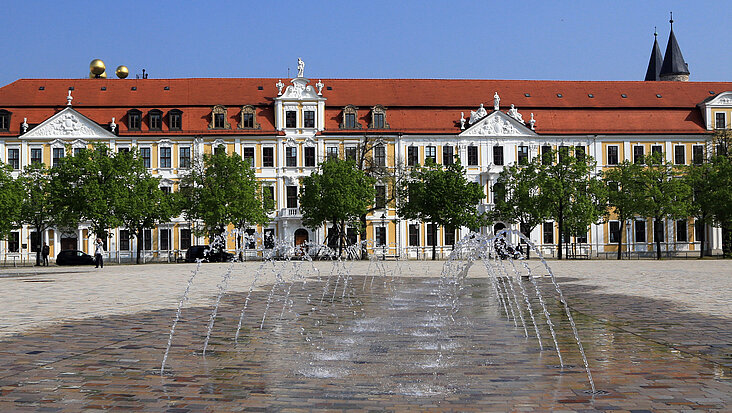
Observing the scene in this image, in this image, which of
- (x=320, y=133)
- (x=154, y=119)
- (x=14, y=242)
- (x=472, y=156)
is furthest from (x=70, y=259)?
(x=472, y=156)

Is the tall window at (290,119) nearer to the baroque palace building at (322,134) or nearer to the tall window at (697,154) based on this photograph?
the baroque palace building at (322,134)

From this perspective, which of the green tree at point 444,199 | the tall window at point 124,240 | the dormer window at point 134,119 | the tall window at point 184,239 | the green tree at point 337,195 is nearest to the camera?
the green tree at point 337,195

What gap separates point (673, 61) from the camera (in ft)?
249

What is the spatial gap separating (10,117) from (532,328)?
175 ft

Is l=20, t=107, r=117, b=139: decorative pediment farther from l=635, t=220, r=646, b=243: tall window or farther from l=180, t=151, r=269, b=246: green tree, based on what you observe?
l=635, t=220, r=646, b=243: tall window

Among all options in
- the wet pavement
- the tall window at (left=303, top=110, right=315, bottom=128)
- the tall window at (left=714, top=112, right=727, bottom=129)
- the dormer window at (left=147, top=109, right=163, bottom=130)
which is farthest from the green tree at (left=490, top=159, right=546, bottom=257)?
the wet pavement

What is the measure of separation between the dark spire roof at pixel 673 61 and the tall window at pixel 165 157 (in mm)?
49747

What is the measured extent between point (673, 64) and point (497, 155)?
98.1ft

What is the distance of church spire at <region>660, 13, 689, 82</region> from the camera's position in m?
75.2

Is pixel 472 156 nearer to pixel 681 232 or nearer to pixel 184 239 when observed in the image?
pixel 681 232

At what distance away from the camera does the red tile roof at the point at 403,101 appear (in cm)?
5697

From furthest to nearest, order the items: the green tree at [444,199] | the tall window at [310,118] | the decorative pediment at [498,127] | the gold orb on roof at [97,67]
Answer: the gold orb on roof at [97,67], the tall window at [310,118], the decorative pediment at [498,127], the green tree at [444,199]

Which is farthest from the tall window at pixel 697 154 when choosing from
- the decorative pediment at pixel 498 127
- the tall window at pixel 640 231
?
the decorative pediment at pixel 498 127

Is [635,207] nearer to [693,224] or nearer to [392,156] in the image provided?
[693,224]
